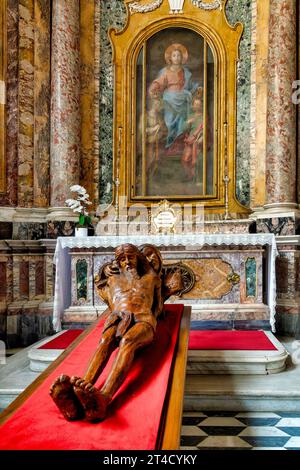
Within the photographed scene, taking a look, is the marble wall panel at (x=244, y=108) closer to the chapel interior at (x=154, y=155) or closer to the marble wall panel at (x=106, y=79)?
the chapel interior at (x=154, y=155)

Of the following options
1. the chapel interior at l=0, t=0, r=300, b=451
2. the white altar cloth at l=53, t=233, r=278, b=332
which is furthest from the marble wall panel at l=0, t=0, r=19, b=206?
the white altar cloth at l=53, t=233, r=278, b=332

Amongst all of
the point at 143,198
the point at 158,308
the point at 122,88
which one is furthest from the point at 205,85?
the point at 158,308

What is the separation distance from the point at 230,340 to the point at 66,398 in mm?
3793

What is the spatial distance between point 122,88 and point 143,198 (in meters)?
1.97

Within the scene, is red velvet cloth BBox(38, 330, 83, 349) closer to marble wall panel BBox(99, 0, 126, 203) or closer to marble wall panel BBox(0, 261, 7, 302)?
marble wall panel BBox(0, 261, 7, 302)

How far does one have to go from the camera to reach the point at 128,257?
361 centimetres

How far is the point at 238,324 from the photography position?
692cm

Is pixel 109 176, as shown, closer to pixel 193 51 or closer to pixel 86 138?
pixel 86 138

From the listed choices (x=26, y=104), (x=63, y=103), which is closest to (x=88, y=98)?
(x=63, y=103)

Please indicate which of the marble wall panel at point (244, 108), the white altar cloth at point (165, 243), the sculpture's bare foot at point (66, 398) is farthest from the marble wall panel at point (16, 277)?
the sculpture's bare foot at point (66, 398)

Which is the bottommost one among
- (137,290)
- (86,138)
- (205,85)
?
(137,290)

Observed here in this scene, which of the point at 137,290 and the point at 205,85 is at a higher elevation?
the point at 205,85
